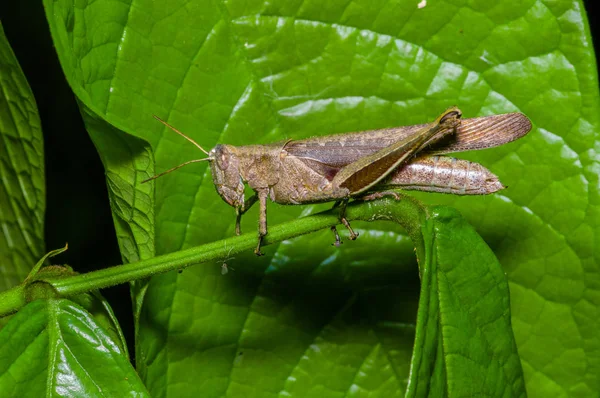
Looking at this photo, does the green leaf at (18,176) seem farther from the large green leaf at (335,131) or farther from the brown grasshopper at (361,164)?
the brown grasshopper at (361,164)

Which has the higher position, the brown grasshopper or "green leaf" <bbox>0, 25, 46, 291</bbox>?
"green leaf" <bbox>0, 25, 46, 291</bbox>

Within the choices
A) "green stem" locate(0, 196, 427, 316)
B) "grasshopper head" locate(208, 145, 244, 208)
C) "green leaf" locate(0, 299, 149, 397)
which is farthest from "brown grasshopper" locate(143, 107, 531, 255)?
"green leaf" locate(0, 299, 149, 397)

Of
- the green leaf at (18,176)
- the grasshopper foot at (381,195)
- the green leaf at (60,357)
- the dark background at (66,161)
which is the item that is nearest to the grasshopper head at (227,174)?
the grasshopper foot at (381,195)

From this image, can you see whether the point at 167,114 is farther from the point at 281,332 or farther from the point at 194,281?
the point at 281,332

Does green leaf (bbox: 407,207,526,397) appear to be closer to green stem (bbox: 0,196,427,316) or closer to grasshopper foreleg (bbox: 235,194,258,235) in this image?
green stem (bbox: 0,196,427,316)

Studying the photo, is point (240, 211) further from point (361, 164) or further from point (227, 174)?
point (361, 164)

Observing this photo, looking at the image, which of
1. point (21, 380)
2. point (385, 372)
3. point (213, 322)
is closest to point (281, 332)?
point (213, 322)

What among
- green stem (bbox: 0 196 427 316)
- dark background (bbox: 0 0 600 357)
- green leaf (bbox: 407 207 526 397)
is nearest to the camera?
green leaf (bbox: 407 207 526 397)
